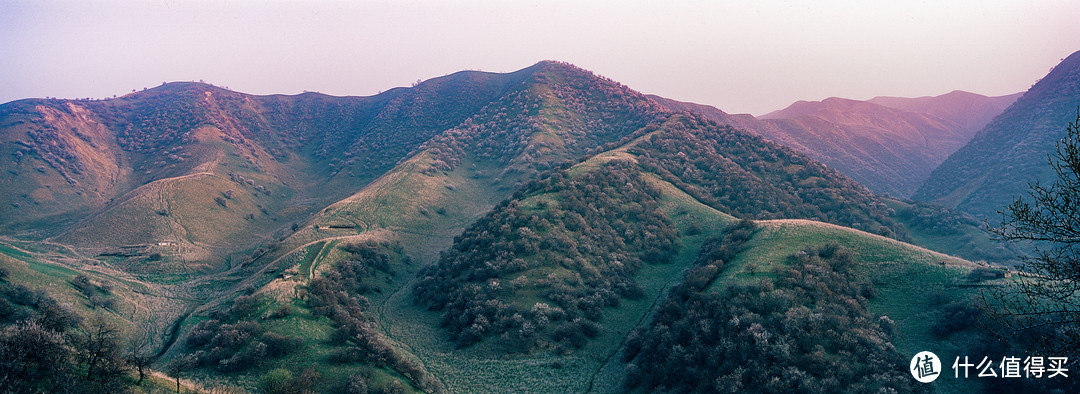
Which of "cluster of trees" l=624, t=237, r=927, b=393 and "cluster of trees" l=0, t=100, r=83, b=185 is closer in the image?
"cluster of trees" l=624, t=237, r=927, b=393

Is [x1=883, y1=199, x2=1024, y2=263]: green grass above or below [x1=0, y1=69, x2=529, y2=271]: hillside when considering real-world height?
below

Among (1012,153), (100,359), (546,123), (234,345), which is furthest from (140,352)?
(1012,153)

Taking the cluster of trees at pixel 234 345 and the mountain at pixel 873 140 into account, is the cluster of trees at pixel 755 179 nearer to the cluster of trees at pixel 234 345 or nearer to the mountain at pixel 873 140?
the cluster of trees at pixel 234 345

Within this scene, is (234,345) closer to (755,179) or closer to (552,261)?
(552,261)

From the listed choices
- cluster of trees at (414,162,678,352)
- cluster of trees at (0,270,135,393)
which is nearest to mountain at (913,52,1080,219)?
cluster of trees at (414,162,678,352)

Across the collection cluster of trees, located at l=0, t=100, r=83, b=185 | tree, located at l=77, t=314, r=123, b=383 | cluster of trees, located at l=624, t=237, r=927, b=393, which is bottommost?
cluster of trees, located at l=624, t=237, r=927, b=393

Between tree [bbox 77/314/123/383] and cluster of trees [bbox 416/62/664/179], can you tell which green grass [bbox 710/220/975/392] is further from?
cluster of trees [bbox 416/62/664/179]
